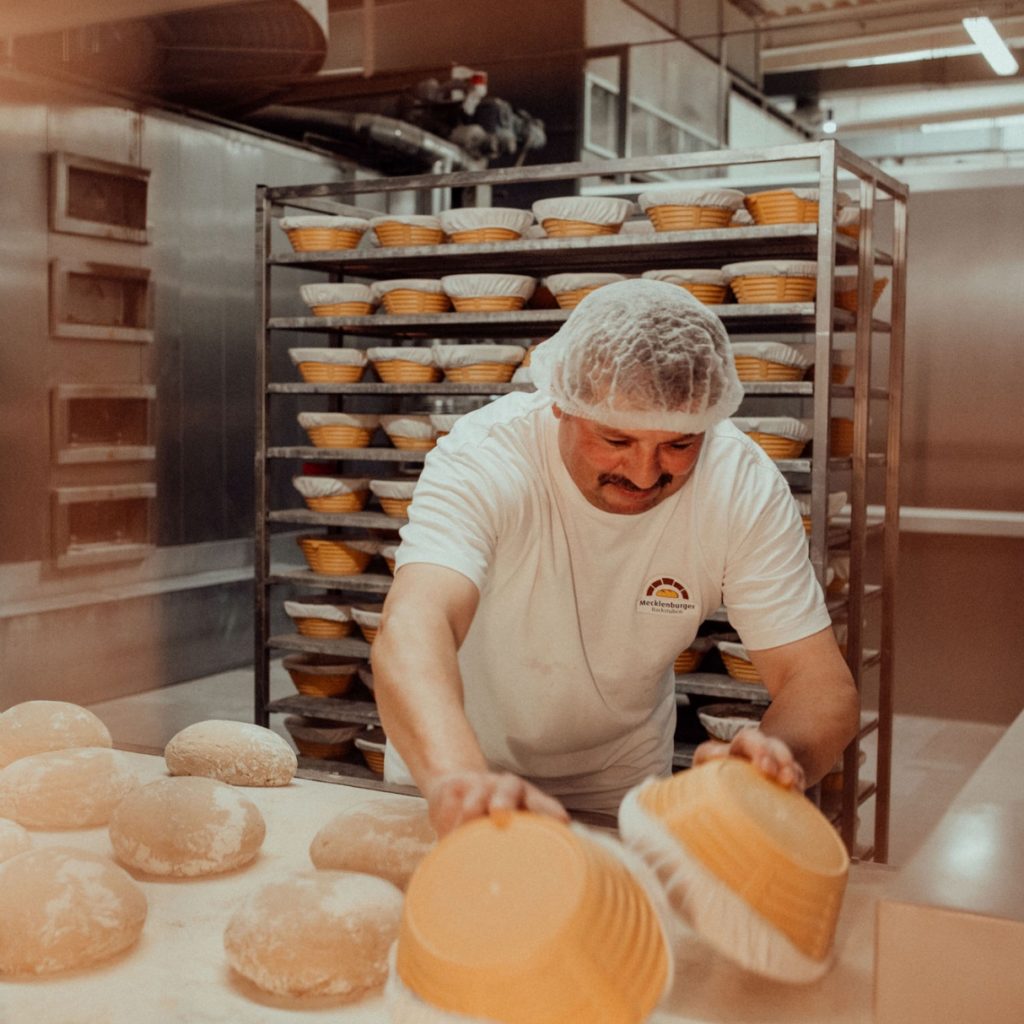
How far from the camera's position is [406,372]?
371cm

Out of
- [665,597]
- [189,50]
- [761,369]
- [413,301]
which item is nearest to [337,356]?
[413,301]

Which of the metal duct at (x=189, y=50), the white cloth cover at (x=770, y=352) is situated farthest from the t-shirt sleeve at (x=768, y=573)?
the metal duct at (x=189, y=50)

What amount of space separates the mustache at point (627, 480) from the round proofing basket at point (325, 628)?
2409 mm

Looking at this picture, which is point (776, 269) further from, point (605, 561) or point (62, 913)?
point (62, 913)

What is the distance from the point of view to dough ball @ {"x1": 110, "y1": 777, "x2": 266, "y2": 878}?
1.38m

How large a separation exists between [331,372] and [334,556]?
57 cm

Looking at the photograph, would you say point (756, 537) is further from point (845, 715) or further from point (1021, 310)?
point (1021, 310)

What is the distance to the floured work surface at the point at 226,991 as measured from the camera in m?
1.08

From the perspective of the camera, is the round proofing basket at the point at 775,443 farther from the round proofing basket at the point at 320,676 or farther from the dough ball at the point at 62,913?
the dough ball at the point at 62,913

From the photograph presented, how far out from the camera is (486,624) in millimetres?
1722

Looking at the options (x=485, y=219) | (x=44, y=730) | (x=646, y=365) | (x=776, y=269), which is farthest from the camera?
(x=485, y=219)

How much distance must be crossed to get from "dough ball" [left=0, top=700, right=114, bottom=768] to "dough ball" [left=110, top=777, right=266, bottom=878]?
34 cm

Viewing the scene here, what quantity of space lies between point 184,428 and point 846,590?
115 inches

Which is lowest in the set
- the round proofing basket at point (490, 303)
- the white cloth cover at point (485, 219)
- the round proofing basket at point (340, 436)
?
the round proofing basket at point (340, 436)
